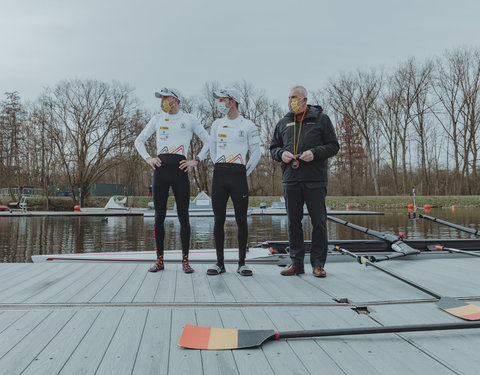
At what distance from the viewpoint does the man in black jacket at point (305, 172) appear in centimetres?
330

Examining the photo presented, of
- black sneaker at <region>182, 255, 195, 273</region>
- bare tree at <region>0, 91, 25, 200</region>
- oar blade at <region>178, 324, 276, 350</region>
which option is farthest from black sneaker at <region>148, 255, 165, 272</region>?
bare tree at <region>0, 91, 25, 200</region>

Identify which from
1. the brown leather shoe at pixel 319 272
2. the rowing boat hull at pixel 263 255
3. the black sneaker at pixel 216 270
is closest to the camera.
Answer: the brown leather shoe at pixel 319 272

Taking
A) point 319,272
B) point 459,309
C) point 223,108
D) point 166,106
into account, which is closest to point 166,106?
point 166,106

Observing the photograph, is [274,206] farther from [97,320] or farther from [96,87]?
[97,320]

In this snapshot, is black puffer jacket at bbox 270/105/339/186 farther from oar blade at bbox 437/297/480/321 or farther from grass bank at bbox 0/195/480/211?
grass bank at bbox 0/195/480/211

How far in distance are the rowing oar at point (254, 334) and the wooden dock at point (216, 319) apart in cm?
4

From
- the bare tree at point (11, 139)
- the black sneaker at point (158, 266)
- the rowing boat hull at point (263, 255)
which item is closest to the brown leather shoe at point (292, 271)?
the rowing boat hull at point (263, 255)

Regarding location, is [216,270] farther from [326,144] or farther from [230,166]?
[326,144]

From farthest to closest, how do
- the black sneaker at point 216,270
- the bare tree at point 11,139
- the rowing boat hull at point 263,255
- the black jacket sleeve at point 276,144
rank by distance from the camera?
the bare tree at point 11,139 → the rowing boat hull at point 263,255 → the black jacket sleeve at point 276,144 → the black sneaker at point 216,270

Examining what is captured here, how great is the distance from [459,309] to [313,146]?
1.75m

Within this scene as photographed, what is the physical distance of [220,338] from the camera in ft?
5.74

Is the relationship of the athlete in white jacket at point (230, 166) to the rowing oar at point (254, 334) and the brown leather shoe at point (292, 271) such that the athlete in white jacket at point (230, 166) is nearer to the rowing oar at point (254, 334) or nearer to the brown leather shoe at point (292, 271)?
the brown leather shoe at point (292, 271)

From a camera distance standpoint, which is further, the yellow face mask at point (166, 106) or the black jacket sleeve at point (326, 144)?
the yellow face mask at point (166, 106)

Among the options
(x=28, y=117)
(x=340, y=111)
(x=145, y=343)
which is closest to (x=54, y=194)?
(x=28, y=117)
